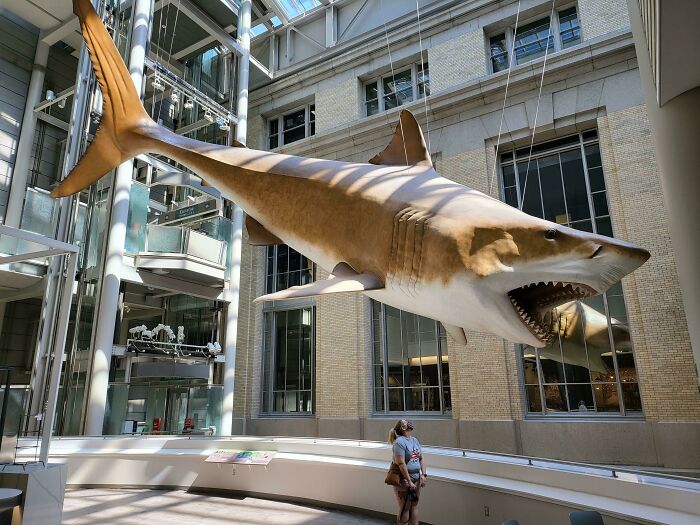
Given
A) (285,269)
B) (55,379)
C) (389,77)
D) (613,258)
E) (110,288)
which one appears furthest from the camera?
(285,269)

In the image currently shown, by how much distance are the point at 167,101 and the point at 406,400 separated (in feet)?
45.6

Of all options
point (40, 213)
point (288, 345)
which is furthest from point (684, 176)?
point (288, 345)

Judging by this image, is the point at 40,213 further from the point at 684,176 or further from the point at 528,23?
the point at 528,23

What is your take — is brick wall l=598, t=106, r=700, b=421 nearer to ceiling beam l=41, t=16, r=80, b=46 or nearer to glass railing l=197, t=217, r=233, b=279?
glass railing l=197, t=217, r=233, b=279

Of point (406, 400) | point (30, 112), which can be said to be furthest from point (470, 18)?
point (30, 112)

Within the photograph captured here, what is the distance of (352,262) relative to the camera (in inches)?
105

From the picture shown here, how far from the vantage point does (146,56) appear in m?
14.4

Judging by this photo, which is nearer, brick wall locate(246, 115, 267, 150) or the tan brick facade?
the tan brick facade

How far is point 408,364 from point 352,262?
14.0 metres

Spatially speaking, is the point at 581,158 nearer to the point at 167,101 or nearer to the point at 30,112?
the point at 167,101

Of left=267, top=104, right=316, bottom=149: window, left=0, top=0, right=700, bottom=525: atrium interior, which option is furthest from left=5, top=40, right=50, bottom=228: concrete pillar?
left=267, top=104, right=316, bottom=149: window

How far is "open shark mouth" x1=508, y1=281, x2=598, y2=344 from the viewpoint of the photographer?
203 cm

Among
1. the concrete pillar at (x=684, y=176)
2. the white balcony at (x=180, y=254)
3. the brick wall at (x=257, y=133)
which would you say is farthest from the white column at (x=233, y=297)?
the concrete pillar at (x=684, y=176)

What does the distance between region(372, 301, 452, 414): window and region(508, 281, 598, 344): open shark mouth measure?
44.8 ft
